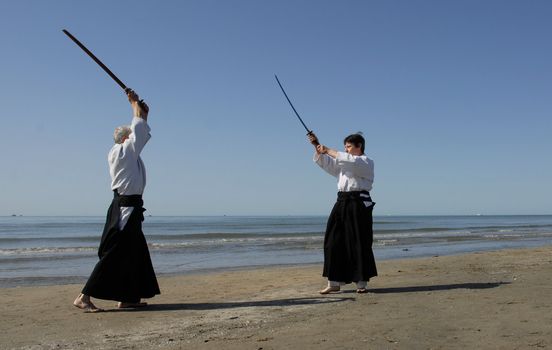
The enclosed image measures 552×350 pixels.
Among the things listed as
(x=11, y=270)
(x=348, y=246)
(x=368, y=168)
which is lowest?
(x=11, y=270)

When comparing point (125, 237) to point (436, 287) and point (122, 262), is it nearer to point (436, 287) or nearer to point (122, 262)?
point (122, 262)

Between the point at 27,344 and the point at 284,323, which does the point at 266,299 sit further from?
the point at 27,344

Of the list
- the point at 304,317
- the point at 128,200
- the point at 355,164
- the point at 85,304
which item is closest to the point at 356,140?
the point at 355,164

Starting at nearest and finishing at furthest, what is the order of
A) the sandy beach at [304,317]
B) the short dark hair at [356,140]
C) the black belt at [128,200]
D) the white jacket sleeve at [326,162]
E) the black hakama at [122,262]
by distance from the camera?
the sandy beach at [304,317] → the black hakama at [122,262] → the black belt at [128,200] → the white jacket sleeve at [326,162] → the short dark hair at [356,140]

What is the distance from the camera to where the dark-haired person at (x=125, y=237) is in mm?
4812

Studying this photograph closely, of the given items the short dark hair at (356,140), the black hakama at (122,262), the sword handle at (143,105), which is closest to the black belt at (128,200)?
the black hakama at (122,262)

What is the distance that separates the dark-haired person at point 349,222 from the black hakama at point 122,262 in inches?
74.4

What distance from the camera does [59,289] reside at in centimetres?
684

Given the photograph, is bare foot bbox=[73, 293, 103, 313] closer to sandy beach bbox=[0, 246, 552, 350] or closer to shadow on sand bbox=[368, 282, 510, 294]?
sandy beach bbox=[0, 246, 552, 350]

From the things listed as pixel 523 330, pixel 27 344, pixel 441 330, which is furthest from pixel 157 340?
pixel 523 330

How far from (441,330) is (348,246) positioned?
7.32 feet

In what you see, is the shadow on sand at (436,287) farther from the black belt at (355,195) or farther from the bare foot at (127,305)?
the bare foot at (127,305)

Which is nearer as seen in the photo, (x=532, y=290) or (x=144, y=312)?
(x=144, y=312)

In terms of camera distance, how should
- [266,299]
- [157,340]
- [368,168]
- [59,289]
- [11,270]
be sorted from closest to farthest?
1. [157,340]
2. [266,299]
3. [368,168]
4. [59,289]
5. [11,270]
